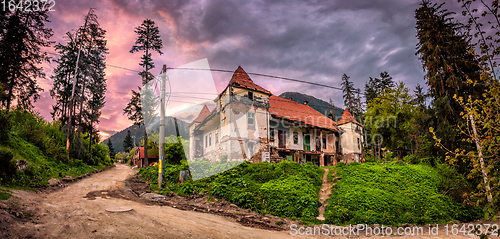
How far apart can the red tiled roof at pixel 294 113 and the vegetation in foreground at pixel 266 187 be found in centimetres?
992

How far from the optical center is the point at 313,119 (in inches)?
1146

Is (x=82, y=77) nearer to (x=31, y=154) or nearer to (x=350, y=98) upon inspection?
(x=31, y=154)

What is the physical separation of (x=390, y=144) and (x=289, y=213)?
24.6 m

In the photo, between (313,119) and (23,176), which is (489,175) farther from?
(313,119)

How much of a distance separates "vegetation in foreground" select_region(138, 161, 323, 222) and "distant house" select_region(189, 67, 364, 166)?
540 centimetres

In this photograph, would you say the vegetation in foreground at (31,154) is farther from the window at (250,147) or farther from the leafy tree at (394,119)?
the leafy tree at (394,119)

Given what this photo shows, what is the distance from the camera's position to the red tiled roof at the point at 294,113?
84.8 feet

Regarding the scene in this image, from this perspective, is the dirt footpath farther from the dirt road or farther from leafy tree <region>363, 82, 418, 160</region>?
leafy tree <region>363, 82, 418, 160</region>

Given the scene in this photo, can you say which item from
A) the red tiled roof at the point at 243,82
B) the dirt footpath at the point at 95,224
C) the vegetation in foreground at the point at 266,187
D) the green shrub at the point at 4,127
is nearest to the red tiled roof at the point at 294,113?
the red tiled roof at the point at 243,82

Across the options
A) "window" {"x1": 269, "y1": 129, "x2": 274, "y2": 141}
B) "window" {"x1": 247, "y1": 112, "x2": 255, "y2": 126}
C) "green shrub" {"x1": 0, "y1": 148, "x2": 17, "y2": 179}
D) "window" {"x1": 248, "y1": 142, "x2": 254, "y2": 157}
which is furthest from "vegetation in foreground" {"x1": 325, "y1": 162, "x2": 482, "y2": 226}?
"green shrub" {"x1": 0, "y1": 148, "x2": 17, "y2": 179}

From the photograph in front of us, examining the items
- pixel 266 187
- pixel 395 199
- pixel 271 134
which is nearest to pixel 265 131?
pixel 271 134

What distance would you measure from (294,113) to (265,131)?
6697mm

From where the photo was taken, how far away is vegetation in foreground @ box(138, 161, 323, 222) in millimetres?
11362

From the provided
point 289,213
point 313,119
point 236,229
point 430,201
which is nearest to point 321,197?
point 289,213
